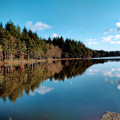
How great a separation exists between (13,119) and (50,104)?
2451mm

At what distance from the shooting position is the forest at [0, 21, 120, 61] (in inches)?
1644

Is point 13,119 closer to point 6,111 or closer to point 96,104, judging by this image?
point 6,111

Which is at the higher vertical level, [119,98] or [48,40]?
[48,40]

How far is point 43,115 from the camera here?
569 cm

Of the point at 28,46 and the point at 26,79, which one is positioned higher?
the point at 28,46

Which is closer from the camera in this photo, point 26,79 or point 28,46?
point 26,79

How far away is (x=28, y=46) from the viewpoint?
54.5 m

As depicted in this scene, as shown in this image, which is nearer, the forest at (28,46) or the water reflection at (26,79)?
the water reflection at (26,79)

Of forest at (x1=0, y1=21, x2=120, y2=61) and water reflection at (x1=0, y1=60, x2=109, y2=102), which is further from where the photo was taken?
forest at (x1=0, y1=21, x2=120, y2=61)

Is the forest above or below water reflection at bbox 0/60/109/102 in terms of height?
above

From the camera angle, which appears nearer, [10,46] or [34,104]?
[34,104]

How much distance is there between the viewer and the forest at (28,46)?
41750 millimetres

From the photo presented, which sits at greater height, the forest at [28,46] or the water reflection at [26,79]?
the forest at [28,46]

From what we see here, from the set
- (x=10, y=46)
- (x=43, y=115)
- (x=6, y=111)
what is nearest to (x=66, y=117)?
(x=43, y=115)
